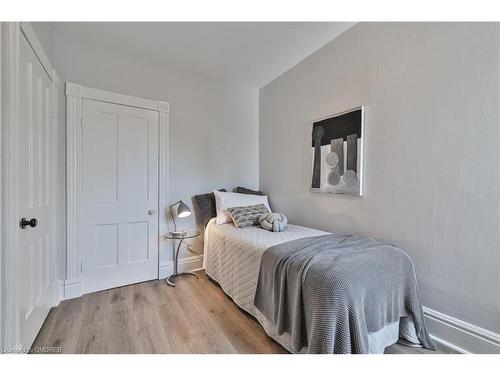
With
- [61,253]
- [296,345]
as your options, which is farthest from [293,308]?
[61,253]

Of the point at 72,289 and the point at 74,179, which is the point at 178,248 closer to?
the point at 72,289

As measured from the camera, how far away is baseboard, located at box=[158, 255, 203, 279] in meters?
2.61

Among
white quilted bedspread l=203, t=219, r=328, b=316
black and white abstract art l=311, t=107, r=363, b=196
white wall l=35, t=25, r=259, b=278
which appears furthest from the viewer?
white wall l=35, t=25, r=259, b=278

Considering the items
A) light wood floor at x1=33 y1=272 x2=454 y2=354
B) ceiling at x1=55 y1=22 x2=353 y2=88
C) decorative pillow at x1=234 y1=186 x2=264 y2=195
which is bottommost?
light wood floor at x1=33 y1=272 x2=454 y2=354

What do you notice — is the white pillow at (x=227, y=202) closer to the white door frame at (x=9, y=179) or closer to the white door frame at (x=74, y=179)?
the white door frame at (x=74, y=179)

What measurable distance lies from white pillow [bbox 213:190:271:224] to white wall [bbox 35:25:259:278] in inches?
12.8

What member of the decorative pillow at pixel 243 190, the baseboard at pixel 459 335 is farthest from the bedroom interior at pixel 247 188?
the decorative pillow at pixel 243 190

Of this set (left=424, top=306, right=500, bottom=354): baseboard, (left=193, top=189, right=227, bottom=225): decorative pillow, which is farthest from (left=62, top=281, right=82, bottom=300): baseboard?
(left=424, top=306, right=500, bottom=354): baseboard

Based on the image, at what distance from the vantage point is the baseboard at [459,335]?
1336mm

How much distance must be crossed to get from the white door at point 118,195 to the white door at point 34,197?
1.09 feet

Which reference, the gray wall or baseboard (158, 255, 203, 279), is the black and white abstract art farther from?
baseboard (158, 255, 203, 279)

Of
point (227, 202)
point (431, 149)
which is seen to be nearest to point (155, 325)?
point (227, 202)

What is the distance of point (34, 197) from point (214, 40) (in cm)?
201
